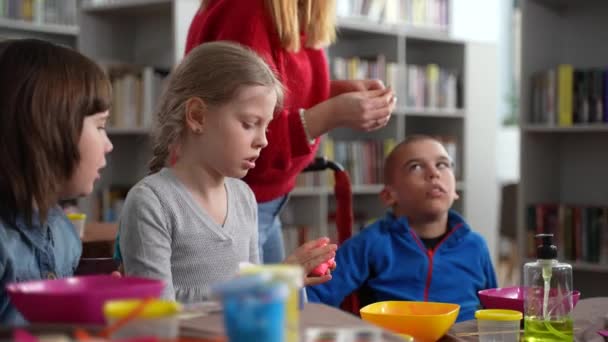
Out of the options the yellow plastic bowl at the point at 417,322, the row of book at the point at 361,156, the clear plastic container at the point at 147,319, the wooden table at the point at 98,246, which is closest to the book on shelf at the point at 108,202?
the row of book at the point at 361,156

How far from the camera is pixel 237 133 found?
1.48 meters

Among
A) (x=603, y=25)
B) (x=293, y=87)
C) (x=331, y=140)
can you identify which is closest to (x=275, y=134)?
(x=293, y=87)

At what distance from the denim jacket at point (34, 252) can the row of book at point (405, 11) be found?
377cm

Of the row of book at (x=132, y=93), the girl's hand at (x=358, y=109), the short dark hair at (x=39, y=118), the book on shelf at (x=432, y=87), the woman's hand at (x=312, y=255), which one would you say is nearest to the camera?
the short dark hair at (x=39, y=118)

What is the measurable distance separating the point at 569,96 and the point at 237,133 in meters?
2.52

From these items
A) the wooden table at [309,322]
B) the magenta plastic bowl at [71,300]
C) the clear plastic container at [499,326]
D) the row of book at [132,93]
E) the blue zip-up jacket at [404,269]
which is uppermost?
the row of book at [132,93]

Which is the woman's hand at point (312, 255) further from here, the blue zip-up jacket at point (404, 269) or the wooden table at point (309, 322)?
the blue zip-up jacket at point (404, 269)

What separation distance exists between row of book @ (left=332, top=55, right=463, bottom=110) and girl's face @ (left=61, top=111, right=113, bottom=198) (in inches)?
134

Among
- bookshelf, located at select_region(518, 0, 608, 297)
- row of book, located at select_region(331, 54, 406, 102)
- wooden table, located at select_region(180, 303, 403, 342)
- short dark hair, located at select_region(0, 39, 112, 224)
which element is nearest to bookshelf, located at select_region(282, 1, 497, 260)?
row of book, located at select_region(331, 54, 406, 102)

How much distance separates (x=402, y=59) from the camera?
16.0 feet

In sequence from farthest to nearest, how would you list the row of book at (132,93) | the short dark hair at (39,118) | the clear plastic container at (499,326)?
the row of book at (132,93), the clear plastic container at (499,326), the short dark hair at (39,118)

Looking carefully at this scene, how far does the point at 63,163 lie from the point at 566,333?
83cm

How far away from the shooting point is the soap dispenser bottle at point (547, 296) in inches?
50.0

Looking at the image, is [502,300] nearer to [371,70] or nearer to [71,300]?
[71,300]
